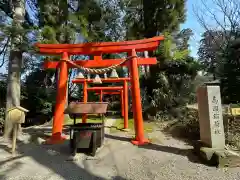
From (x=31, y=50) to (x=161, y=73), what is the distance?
7.90 m

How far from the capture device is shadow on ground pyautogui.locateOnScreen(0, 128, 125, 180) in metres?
4.55

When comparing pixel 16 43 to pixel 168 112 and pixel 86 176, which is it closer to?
pixel 86 176

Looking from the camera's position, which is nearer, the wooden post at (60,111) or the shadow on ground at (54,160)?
the shadow on ground at (54,160)

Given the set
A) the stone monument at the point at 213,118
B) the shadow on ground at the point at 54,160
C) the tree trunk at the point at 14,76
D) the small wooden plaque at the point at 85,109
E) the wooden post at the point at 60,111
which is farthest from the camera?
the tree trunk at the point at 14,76

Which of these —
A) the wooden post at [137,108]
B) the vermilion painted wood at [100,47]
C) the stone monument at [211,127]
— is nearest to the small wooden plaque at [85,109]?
the wooden post at [137,108]

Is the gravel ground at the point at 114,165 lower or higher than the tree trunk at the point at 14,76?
lower

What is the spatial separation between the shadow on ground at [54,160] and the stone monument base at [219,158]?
6.26ft

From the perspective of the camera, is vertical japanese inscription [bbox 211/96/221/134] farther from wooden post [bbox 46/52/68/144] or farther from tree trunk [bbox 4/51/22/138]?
tree trunk [bbox 4/51/22/138]

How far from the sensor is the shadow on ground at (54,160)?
455 cm

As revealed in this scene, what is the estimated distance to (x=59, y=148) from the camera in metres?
6.70

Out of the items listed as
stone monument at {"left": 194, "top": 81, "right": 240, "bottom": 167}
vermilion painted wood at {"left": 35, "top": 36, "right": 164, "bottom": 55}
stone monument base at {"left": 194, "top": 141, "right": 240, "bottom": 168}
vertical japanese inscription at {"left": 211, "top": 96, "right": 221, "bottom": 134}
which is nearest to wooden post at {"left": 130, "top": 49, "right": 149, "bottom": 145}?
vermilion painted wood at {"left": 35, "top": 36, "right": 164, "bottom": 55}

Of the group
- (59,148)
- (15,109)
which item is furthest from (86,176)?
(15,109)

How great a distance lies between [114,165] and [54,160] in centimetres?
153

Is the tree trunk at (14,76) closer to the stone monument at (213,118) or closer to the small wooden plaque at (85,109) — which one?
the small wooden plaque at (85,109)
